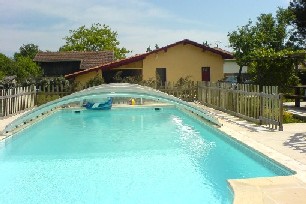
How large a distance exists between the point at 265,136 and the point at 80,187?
601 centimetres

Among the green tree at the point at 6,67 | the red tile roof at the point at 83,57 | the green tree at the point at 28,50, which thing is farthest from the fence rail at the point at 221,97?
the green tree at the point at 28,50

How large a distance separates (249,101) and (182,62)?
15.1 meters

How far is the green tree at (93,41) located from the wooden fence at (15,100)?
152 ft

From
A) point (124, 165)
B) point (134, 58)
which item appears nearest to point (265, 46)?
point (134, 58)

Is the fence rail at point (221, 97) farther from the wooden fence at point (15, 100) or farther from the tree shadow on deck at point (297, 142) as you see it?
the tree shadow on deck at point (297, 142)

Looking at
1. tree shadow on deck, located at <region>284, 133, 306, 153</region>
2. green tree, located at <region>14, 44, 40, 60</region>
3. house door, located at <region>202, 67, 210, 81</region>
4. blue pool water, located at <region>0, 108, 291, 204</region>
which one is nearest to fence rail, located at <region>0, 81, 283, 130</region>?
tree shadow on deck, located at <region>284, 133, 306, 153</region>

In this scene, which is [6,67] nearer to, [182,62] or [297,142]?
[182,62]

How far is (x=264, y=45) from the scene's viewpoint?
32.0m

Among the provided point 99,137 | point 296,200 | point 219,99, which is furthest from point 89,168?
point 219,99

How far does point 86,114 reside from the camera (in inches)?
835

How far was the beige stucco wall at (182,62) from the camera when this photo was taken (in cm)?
2931

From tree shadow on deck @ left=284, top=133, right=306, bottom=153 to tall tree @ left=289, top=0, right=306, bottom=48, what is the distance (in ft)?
88.0

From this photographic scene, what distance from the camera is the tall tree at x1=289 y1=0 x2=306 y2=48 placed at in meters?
35.1

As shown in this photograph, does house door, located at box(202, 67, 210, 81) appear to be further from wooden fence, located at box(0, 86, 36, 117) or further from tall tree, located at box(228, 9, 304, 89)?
wooden fence, located at box(0, 86, 36, 117)
